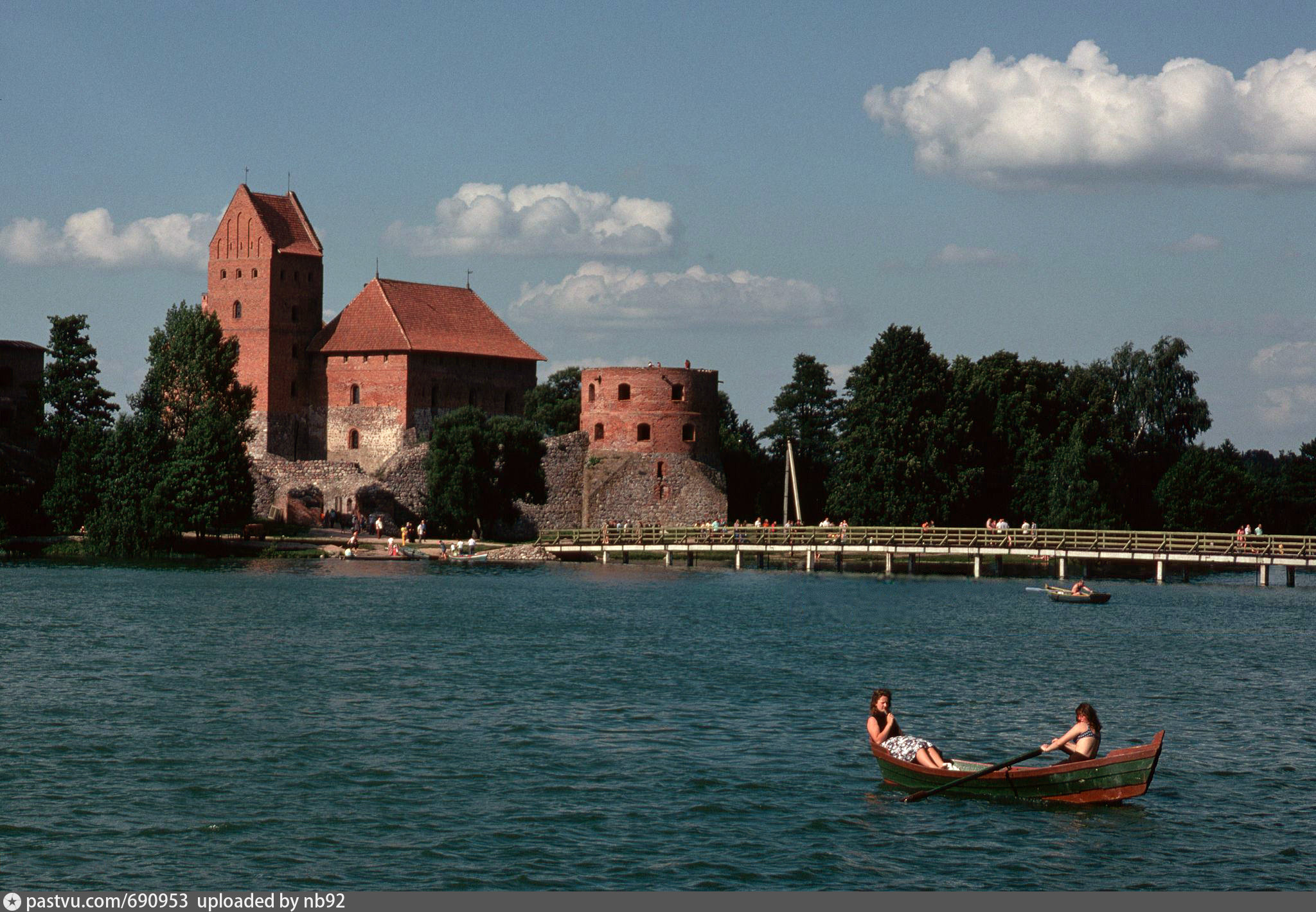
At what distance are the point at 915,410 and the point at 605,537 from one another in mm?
14924

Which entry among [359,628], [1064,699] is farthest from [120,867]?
[359,628]

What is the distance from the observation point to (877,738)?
21.7 metres

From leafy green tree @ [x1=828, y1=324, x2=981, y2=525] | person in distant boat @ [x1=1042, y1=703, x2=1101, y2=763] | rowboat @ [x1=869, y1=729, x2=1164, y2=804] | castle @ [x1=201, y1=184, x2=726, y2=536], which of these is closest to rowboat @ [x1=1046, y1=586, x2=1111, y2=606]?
leafy green tree @ [x1=828, y1=324, x2=981, y2=525]

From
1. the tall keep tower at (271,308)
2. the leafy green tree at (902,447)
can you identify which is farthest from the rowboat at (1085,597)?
the tall keep tower at (271,308)

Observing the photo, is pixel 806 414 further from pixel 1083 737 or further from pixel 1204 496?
pixel 1083 737

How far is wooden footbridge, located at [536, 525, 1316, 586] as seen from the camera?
58.0 metres

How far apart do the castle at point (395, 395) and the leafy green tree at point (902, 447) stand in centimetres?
1068

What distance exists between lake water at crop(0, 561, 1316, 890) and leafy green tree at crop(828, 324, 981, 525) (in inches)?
817

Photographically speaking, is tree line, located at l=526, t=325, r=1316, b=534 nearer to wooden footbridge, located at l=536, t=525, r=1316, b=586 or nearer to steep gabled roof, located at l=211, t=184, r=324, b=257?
wooden footbridge, located at l=536, t=525, r=1316, b=586

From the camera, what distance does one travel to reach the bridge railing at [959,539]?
190 feet

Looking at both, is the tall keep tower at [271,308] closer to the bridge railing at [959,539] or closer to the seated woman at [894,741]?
the bridge railing at [959,539]

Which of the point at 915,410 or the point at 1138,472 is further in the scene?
the point at 1138,472

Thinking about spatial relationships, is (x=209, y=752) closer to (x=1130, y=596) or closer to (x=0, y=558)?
(x=1130, y=596)

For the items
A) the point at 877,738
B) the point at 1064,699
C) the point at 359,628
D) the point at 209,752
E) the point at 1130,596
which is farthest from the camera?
the point at 1130,596
